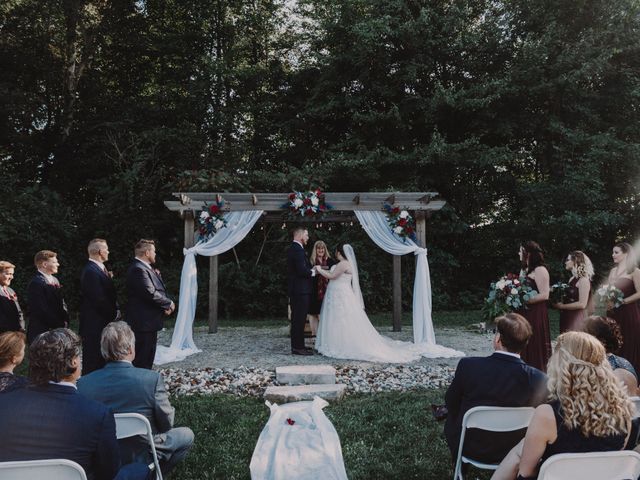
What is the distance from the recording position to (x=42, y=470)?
7.02 ft

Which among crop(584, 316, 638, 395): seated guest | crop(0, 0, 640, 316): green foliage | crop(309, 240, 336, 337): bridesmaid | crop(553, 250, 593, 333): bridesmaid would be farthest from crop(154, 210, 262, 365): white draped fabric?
crop(584, 316, 638, 395): seated guest

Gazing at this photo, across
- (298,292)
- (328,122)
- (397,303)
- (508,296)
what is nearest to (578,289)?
(508,296)

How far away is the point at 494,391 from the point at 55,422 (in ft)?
7.90

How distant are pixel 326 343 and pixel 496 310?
11.4 ft

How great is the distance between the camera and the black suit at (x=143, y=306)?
5992 millimetres

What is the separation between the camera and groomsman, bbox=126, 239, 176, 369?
5.99 m

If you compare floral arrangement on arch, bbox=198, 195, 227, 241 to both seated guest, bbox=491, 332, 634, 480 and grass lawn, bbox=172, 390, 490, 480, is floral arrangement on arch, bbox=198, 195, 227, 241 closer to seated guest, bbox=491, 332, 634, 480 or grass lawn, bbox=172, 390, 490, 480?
grass lawn, bbox=172, 390, 490, 480

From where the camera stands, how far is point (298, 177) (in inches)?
602

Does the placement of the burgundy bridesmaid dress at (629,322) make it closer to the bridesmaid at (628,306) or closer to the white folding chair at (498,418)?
the bridesmaid at (628,306)

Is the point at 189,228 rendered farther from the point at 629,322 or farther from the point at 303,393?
the point at 629,322

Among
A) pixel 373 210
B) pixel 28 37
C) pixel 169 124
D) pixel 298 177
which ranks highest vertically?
pixel 28 37

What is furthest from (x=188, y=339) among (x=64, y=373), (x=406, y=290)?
(x=406, y=290)

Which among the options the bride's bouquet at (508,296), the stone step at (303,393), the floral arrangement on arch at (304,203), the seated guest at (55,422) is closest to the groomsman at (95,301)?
the stone step at (303,393)

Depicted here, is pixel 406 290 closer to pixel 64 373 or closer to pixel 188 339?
pixel 188 339
